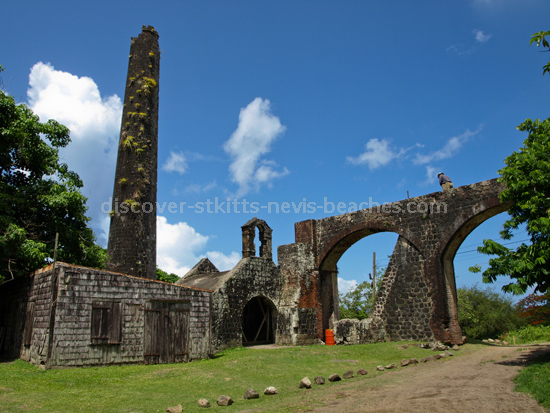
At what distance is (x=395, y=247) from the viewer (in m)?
17.8

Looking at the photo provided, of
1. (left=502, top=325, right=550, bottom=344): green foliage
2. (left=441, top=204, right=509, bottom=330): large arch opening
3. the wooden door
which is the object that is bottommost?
(left=502, top=325, right=550, bottom=344): green foliage

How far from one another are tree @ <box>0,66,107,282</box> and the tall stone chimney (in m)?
1.43

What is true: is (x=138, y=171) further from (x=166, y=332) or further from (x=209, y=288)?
(x=166, y=332)

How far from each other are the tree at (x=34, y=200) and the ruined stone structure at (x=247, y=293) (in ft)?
16.7

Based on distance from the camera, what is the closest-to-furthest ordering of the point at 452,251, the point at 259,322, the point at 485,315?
the point at 452,251 → the point at 259,322 → the point at 485,315

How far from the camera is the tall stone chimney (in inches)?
669

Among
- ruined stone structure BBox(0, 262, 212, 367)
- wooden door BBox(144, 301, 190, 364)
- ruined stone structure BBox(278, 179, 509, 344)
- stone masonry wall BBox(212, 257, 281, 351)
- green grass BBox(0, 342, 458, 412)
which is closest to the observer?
green grass BBox(0, 342, 458, 412)

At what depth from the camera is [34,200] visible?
14094 mm

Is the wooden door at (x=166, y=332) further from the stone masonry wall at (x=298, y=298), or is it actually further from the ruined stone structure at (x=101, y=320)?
the stone masonry wall at (x=298, y=298)

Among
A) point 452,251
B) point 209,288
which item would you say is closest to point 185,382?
point 209,288

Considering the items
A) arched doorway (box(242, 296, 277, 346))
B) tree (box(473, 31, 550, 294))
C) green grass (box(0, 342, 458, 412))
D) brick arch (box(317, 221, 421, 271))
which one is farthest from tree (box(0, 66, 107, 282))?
tree (box(473, 31, 550, 294))

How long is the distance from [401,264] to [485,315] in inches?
507

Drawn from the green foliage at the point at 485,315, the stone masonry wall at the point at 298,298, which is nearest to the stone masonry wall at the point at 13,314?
the stone masonry wall at the point at 298,298

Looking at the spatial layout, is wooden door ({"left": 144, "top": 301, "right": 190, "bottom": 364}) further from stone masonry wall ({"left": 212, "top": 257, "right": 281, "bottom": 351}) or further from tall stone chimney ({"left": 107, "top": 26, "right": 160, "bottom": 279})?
tall stone chimney ({"left": 107, "top": 26, "right": 160, "bottom": 279})
